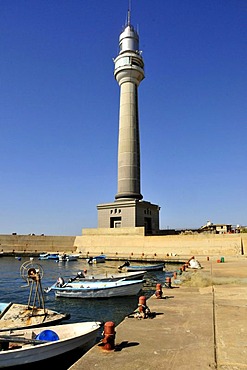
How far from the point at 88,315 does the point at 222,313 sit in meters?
8.17

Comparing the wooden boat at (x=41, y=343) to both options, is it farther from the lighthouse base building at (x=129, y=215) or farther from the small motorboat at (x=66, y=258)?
the lighthouse base building at (x=129, y=215)

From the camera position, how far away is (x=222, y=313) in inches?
458

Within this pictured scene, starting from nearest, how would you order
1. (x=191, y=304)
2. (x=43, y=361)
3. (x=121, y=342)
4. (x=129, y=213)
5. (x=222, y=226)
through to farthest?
(x=121, y=342), (x=43, y=361), (x=191, y=304), (x=129, y=213), (x=222, y=226)

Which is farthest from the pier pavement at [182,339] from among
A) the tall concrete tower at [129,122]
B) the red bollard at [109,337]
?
the tall concrete tower at [129,122]

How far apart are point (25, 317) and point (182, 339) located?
7.25 metres

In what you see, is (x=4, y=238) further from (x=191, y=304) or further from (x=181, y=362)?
(x=181, y=362)

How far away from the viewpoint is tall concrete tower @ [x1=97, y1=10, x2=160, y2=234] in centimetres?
5753

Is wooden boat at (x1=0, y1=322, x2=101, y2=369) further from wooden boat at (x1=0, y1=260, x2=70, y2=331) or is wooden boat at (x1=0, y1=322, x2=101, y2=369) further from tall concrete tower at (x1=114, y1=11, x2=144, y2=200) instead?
tall concrete tower at (x1=114, y1=11, x2=144, y2=200)

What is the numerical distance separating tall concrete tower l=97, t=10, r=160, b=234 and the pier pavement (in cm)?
4303

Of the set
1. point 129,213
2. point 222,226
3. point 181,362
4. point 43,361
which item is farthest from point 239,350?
point 222,226

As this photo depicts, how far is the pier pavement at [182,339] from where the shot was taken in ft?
23.4

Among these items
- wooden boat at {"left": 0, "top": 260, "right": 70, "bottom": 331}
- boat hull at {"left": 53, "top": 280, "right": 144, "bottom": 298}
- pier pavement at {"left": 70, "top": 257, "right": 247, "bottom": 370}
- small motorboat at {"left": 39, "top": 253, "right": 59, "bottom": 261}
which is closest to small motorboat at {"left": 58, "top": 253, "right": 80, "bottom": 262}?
small motorboat at {"left": 39, "top": 253, "right": 59, "bottom": 261}

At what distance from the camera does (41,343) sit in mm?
9406

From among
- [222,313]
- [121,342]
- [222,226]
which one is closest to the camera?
[121,342]
